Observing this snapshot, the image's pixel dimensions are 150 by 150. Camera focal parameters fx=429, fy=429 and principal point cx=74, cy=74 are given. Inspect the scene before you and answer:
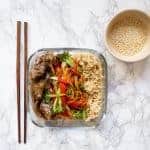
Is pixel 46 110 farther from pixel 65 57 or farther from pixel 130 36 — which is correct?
pixel 130 36

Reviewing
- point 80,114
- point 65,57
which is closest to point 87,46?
point 65,57

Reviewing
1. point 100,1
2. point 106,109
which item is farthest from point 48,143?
point 100,1

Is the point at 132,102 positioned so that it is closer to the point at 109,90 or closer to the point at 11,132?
the point at 109,90

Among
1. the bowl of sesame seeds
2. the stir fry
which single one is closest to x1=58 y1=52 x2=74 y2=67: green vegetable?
the stir fry

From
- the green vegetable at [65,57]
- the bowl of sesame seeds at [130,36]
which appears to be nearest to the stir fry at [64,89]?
the green vegetable at [65,57]

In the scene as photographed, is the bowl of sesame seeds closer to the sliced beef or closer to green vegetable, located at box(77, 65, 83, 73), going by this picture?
green vegetable, located at box(77, 65, 83, 73)

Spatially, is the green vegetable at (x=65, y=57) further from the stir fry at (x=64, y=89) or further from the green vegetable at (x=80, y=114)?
the green vegetable at (x=80, y=114)
